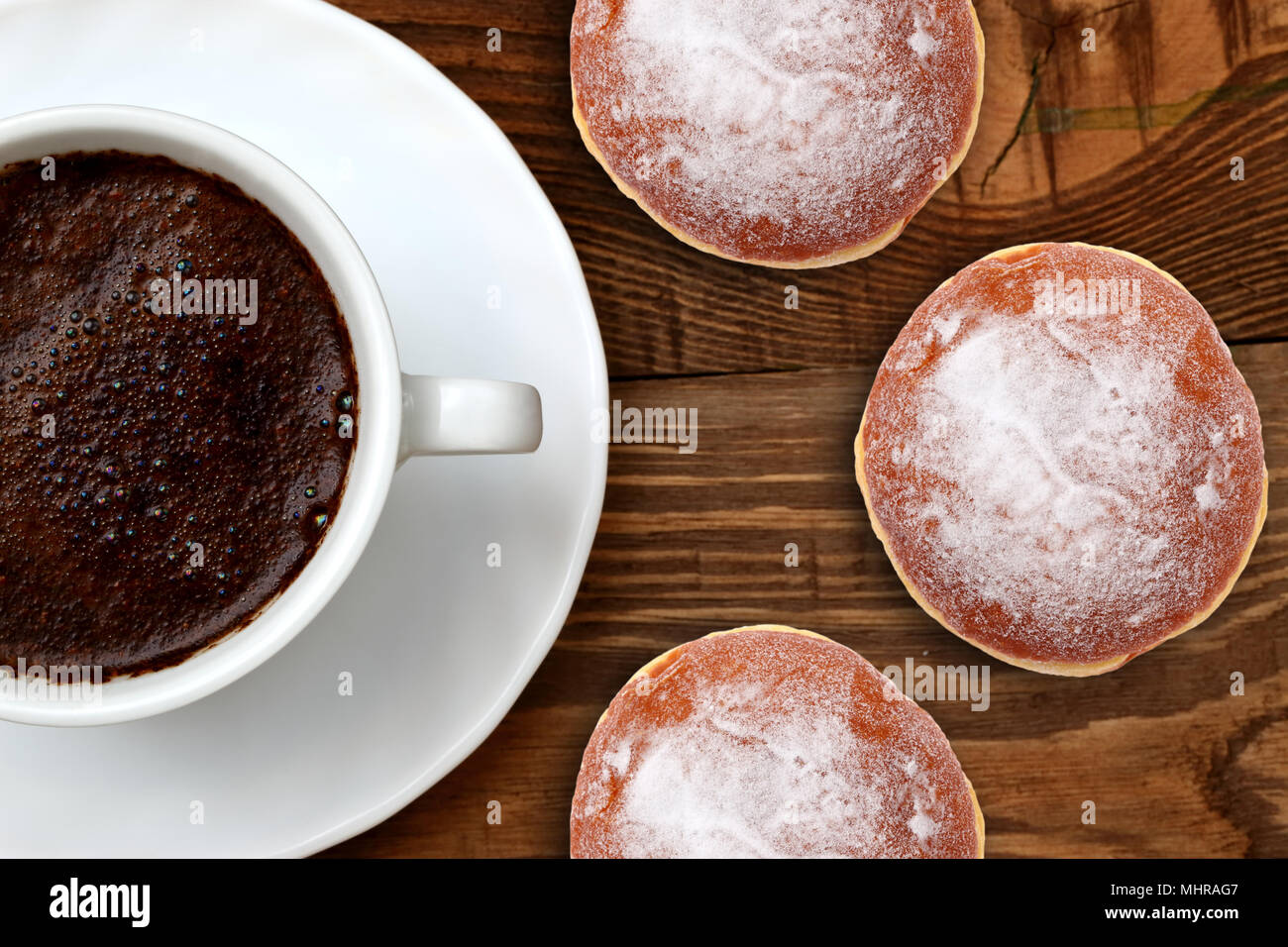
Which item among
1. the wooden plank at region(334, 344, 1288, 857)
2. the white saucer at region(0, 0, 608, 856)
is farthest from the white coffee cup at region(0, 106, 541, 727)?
the wooden plank at region(334, 344, 1288, 857)

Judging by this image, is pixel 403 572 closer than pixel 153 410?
No

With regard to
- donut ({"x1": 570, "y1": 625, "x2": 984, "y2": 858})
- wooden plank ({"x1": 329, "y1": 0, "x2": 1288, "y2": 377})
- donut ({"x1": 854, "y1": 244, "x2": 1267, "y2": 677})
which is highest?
wooden plank ({"x1": 329, "y1": 0, "x2": 1288, "y2": 377})

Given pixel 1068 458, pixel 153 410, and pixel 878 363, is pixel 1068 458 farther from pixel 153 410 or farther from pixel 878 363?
pixel 153 410

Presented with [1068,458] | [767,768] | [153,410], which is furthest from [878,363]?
[153,410]

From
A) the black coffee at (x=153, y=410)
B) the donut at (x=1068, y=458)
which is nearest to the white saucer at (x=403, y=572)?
the black coffee at (x=153, y=410)

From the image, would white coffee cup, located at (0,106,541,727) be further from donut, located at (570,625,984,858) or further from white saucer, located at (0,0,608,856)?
donut, located at (570,625,984,858)

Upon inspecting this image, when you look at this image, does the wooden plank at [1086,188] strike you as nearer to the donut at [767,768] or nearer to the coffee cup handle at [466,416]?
the donut at [767,768]

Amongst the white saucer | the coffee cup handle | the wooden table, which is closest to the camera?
the coffee cup handle

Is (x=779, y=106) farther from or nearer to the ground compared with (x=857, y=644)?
farther from the ground
